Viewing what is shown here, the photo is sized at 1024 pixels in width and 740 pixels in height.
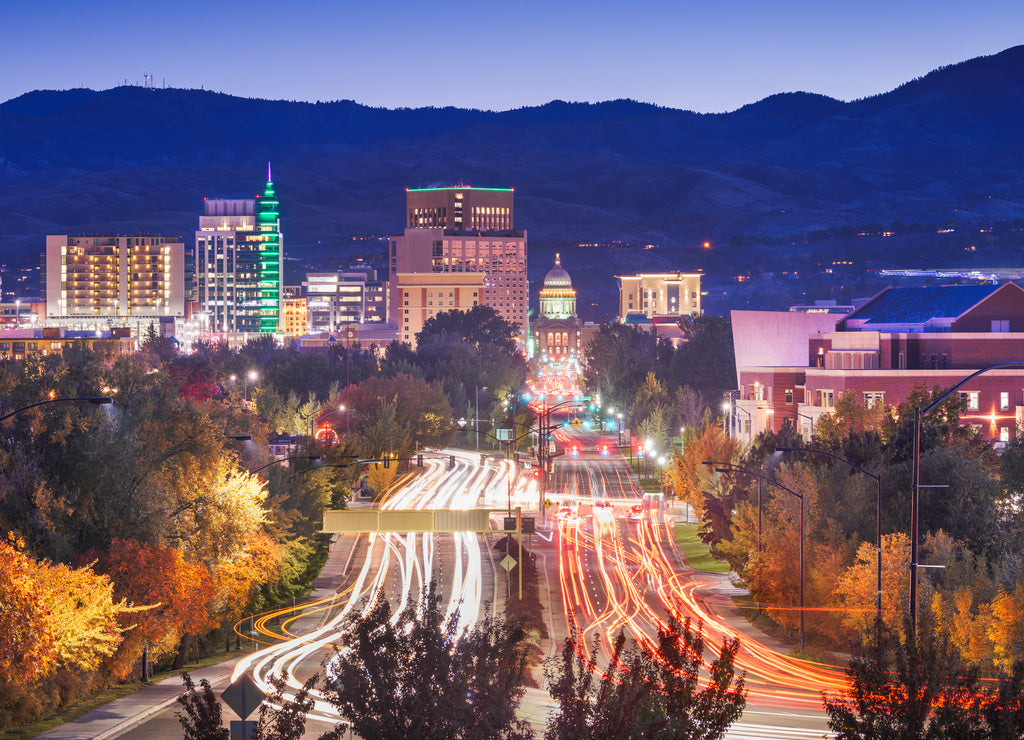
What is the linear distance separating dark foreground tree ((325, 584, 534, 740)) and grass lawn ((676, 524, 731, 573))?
50366mm

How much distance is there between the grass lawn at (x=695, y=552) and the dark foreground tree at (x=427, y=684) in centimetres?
5037

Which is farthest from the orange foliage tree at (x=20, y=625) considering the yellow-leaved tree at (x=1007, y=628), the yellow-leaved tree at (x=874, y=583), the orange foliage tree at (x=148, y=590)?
the yellow-leaved tree at (x=1007, y=628)

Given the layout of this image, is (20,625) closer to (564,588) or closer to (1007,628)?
(1007,628)

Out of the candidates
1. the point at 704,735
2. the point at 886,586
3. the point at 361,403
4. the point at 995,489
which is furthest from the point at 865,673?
the point at 361,403

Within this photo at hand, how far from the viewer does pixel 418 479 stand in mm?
112500

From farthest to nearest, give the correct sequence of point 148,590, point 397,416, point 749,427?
point 397,416
point 749,427
point 148,590

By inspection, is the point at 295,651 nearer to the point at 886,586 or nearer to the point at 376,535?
the point at 886,586

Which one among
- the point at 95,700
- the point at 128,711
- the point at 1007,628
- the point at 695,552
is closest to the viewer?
the point at 128,711

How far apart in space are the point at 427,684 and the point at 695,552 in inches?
2290

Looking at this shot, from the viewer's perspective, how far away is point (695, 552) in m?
82.7

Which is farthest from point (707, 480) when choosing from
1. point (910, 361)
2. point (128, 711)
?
point (128, 711)

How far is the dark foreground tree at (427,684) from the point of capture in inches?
990

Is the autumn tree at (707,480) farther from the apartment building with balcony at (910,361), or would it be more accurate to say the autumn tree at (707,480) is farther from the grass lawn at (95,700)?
the grass lawn at (95,700)

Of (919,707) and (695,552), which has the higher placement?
(919,707)
